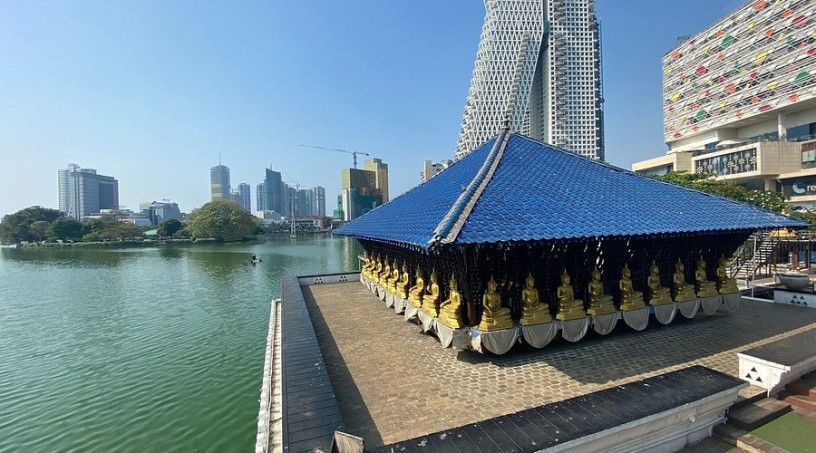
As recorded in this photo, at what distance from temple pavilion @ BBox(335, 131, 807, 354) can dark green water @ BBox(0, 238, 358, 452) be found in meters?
5.17

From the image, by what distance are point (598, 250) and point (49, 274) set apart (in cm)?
4231

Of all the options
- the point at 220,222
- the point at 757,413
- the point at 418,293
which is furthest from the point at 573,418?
the point at 220,222

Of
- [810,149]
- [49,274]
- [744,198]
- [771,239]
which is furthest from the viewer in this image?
[810,149]

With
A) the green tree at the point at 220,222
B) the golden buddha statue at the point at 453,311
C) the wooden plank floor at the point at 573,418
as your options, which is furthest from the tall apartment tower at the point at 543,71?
the wooden plank floor at the point at 573,418

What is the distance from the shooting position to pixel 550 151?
10.8m

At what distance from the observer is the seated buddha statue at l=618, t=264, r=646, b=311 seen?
8492mm

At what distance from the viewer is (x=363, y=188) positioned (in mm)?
137375

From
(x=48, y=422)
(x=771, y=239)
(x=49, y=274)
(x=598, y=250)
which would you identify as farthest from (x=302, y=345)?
(x=49, y=274)

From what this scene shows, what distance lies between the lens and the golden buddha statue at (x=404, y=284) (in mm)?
10805

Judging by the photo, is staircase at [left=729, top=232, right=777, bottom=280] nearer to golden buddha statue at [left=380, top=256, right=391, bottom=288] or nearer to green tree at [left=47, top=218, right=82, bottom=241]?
golden buddha statue at [left=380, top=256, right=391, bottom=288]

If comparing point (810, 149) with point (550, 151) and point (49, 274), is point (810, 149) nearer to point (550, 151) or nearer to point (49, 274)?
point (550, 151)

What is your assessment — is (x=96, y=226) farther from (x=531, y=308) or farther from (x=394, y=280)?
(x=531, y=308)

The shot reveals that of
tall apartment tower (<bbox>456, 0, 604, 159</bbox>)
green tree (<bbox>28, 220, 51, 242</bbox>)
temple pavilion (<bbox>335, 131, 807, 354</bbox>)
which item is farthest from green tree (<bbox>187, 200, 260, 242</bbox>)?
temple pavilion (<bbox>335, 131, 807, 354</bbox>)

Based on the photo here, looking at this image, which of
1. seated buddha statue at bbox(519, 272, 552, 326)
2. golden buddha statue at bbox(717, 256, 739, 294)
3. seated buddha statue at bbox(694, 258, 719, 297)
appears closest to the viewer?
seated buddha statue at bbox(519, 272, 552, 326)
